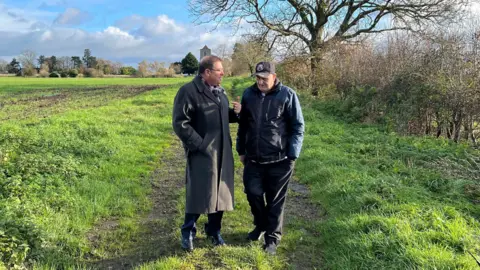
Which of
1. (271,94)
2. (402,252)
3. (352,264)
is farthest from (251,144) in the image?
(402,252)

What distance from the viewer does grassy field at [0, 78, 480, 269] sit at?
391 cm

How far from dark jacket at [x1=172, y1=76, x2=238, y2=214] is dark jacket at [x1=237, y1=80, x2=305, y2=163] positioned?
34 cm

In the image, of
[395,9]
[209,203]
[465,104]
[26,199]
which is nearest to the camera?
[209,203]

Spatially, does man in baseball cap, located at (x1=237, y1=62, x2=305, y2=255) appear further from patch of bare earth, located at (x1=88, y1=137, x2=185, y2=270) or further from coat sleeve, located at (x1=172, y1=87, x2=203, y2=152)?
patch of bare earth, located at (x1=88, y1=137, x2=185, y2=270)

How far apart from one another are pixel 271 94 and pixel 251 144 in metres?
0.62

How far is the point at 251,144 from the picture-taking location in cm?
424

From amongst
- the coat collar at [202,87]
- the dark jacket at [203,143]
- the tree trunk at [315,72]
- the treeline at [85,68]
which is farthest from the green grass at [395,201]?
the treeline at [85,68]

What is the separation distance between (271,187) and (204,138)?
0.99 m

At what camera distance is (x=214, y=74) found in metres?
4.03

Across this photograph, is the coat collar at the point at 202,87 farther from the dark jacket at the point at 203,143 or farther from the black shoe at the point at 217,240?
the black shoe at the point at 217,240

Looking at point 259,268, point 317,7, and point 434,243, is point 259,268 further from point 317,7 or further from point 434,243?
point 317,7

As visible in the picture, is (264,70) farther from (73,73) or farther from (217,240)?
(73,73)

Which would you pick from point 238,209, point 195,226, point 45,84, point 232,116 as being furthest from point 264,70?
point 45,84

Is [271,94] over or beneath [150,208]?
over
